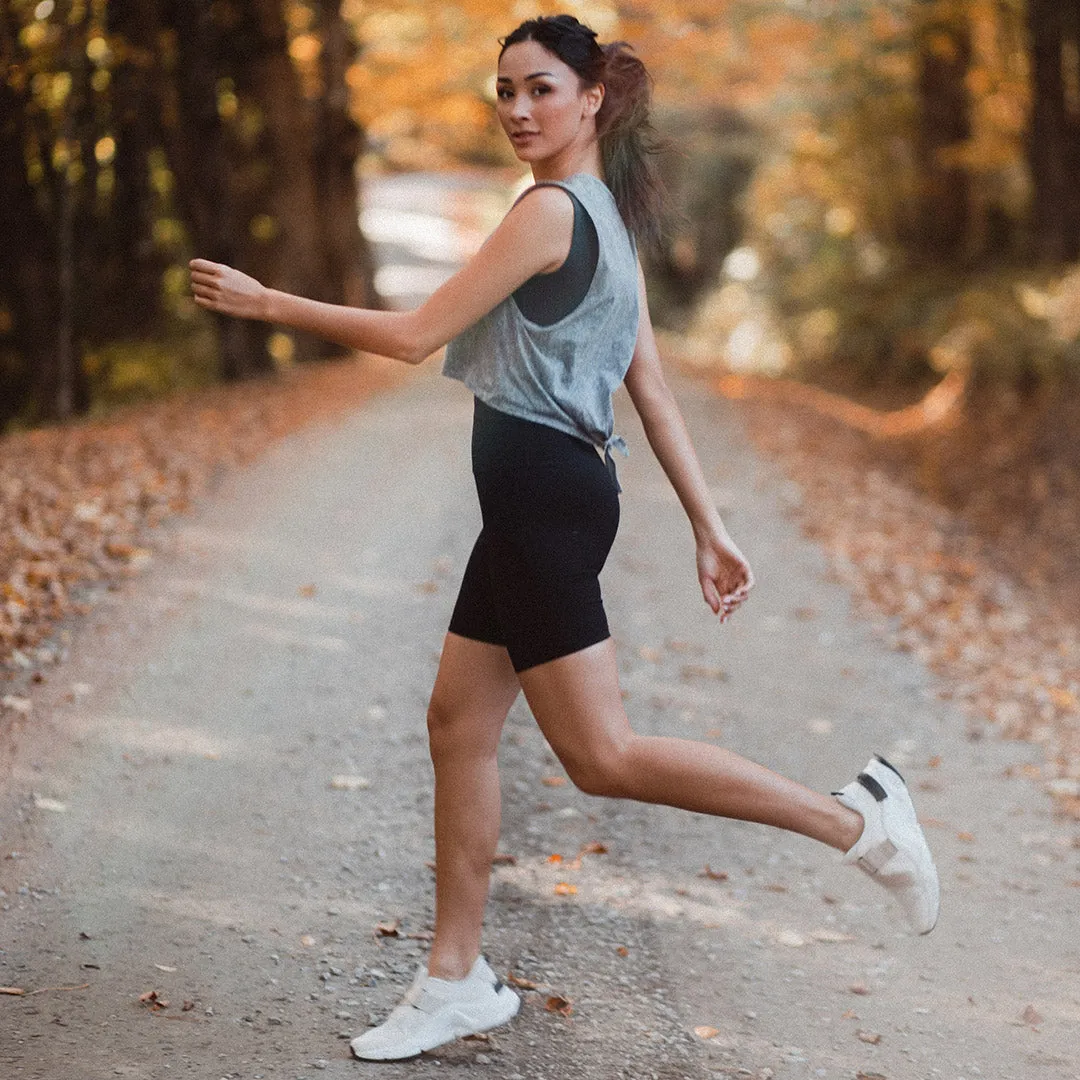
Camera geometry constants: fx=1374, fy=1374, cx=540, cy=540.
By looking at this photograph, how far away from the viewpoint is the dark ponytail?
2.94 metres

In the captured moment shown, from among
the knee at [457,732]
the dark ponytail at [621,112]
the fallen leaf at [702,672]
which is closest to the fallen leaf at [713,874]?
the knee at [457,732]

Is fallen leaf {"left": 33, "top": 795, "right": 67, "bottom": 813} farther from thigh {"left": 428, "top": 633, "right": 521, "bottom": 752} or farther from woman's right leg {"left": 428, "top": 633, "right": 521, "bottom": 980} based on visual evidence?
thigh {"left": 428, "top": 633, "right": 521, "bottom": 752}

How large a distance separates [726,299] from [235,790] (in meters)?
22.7

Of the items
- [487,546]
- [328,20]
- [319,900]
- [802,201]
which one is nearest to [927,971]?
[319,900]

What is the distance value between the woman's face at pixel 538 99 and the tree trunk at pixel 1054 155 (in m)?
13.1

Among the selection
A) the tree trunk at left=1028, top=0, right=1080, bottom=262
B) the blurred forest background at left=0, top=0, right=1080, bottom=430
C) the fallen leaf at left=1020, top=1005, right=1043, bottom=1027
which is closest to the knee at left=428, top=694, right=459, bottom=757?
the fallen leaf at left=1020, top=1005, right=1043, bottom=1027

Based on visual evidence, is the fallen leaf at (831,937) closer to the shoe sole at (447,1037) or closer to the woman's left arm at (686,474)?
the shoe sole at (447,1037)

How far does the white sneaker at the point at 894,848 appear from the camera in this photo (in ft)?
10.2

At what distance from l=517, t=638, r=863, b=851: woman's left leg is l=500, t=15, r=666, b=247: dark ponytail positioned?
1.00 metres

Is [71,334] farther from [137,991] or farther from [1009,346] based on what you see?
[137,991]

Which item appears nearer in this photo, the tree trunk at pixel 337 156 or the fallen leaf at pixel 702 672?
the fallen leaf at pixel 702 672

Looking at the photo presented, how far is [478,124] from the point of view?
86.0 ft

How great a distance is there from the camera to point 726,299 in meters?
26.4

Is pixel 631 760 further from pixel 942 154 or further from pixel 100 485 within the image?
pixel 942 154
